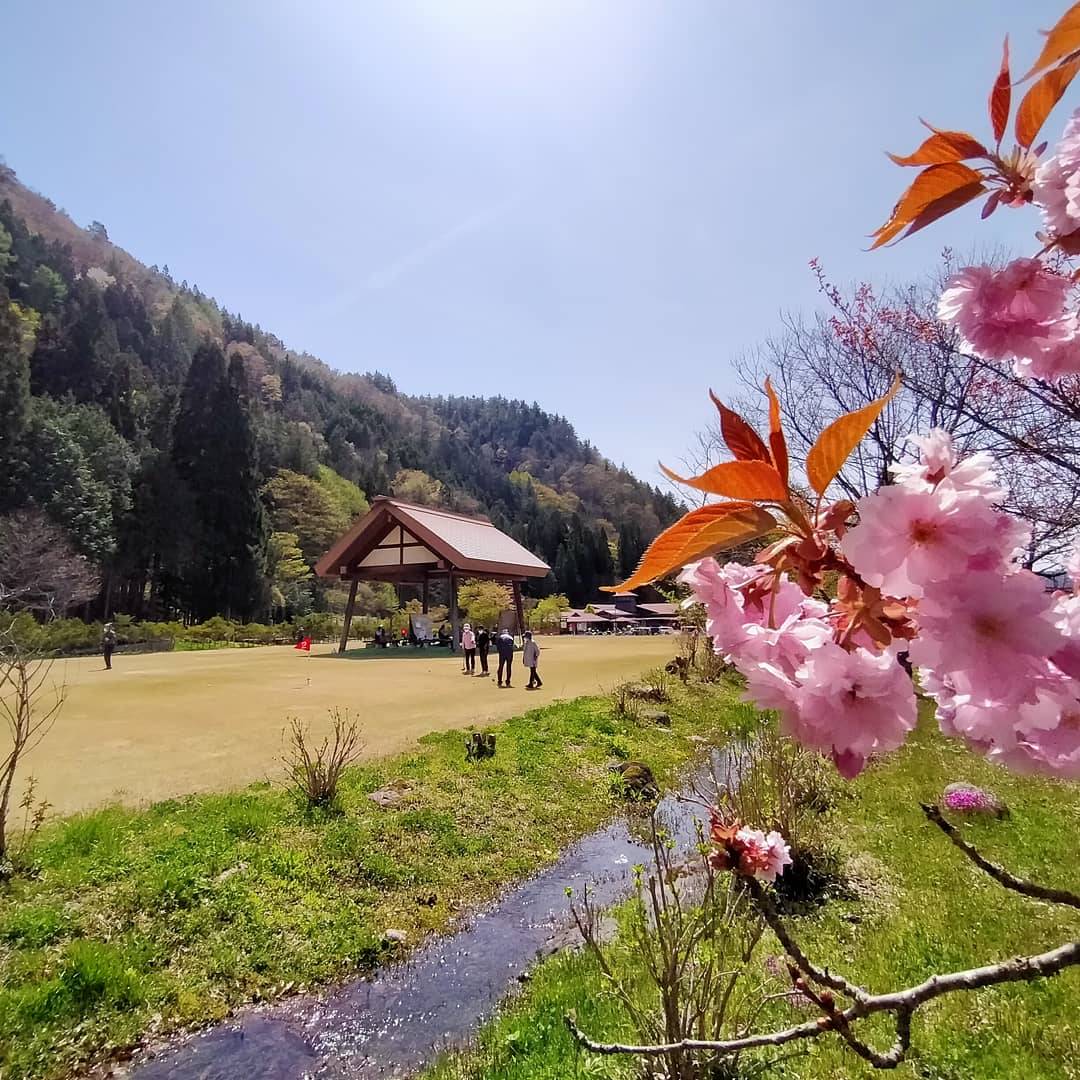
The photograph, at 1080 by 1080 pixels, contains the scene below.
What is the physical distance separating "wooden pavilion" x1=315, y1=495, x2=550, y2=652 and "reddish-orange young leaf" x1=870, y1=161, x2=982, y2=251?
62.1ft

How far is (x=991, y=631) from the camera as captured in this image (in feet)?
1.70

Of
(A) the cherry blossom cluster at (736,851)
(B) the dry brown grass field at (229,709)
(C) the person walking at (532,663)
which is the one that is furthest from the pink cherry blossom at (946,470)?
(C) the person walking at (532,663)

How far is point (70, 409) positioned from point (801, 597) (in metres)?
41.2

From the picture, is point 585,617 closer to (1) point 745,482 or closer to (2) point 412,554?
(2) point 412,554

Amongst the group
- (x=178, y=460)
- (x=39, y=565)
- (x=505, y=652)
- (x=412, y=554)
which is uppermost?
(x=178, y=460)

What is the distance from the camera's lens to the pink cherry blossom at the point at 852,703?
62cm

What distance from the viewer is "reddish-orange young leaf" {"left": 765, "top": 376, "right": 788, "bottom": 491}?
2.08ft

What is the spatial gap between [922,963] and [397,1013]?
2.93 metres

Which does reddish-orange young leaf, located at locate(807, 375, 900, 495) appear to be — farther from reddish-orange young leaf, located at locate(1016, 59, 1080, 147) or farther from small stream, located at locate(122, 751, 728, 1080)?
small stream, located at locate(122, 751, 728, 1080)

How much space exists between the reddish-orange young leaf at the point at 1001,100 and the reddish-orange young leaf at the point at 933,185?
0.17 feet

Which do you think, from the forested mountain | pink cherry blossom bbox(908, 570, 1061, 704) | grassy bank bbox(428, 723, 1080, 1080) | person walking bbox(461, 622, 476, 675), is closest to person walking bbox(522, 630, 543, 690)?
person walking bbox(461, 622, 476, 675)

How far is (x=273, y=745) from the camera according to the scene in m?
8.34

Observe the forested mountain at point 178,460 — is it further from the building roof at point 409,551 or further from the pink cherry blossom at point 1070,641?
the pink cherry blossom at point 1070,641

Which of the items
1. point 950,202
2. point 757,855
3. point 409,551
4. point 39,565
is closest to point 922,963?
point 757,855
